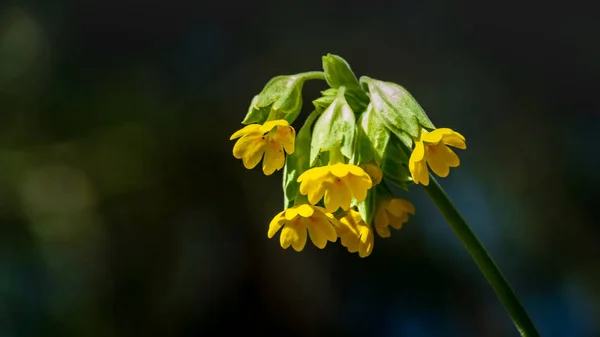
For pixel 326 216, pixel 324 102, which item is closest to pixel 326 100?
pixel 324 102

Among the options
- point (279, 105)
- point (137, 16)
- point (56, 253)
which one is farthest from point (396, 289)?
point (279, 105)

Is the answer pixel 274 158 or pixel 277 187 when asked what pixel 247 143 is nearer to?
pixel 274 158

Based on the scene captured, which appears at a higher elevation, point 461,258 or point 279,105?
point 279,105

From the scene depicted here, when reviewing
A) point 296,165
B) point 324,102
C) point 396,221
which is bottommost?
point 396,221

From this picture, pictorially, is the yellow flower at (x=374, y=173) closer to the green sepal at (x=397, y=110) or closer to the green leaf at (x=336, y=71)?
the green sepal at (x=397, y=110)

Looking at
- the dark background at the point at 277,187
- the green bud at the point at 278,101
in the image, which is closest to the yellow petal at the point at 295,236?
the green bud at the point at 278,101

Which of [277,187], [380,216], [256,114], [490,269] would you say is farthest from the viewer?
[277,187]

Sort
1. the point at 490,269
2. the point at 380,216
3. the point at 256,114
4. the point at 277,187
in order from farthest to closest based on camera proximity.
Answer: the point at 277,187 < the point at 380,216 < the point at 256,114 < the point at 490,269

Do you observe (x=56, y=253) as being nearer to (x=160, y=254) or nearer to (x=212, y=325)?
(x=160, y=254)
